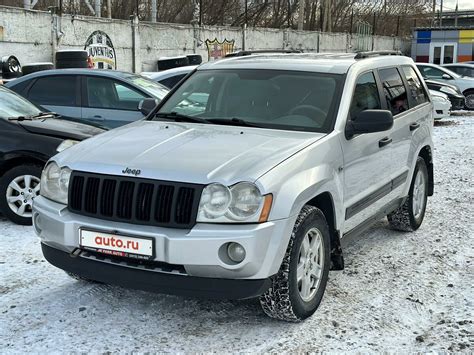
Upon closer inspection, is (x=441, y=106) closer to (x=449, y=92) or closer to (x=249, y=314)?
(x=449, y=92)

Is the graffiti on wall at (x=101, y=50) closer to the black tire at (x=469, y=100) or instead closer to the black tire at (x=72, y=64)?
the black tire at (x=72, y=64)

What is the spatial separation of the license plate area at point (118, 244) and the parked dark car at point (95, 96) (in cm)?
490

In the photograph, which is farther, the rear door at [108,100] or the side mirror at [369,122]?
the rear door at [108,100]

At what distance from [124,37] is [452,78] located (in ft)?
34.5

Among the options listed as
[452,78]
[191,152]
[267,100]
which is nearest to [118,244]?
[191,152]

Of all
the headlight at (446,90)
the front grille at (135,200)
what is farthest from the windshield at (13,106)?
the headlight at (446,90)

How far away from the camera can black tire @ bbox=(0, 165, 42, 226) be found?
590 centimetres

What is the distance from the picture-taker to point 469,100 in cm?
1962

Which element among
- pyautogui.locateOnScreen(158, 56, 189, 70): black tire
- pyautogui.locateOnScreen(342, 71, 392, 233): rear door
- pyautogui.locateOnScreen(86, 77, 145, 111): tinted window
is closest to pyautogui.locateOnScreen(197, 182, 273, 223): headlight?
pyautogui.locateOnScreen(342, 71, 392, 233): rear door

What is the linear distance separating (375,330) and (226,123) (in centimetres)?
176

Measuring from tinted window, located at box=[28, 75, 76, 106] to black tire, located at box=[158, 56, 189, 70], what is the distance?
8428mm

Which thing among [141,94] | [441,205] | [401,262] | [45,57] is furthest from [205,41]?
[401,262]

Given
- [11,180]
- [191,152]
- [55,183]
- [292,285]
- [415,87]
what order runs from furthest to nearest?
[415,87]
[11,180]
[55,183]
[191,152]
[292,285]

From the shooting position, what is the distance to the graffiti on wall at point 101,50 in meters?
17.6
